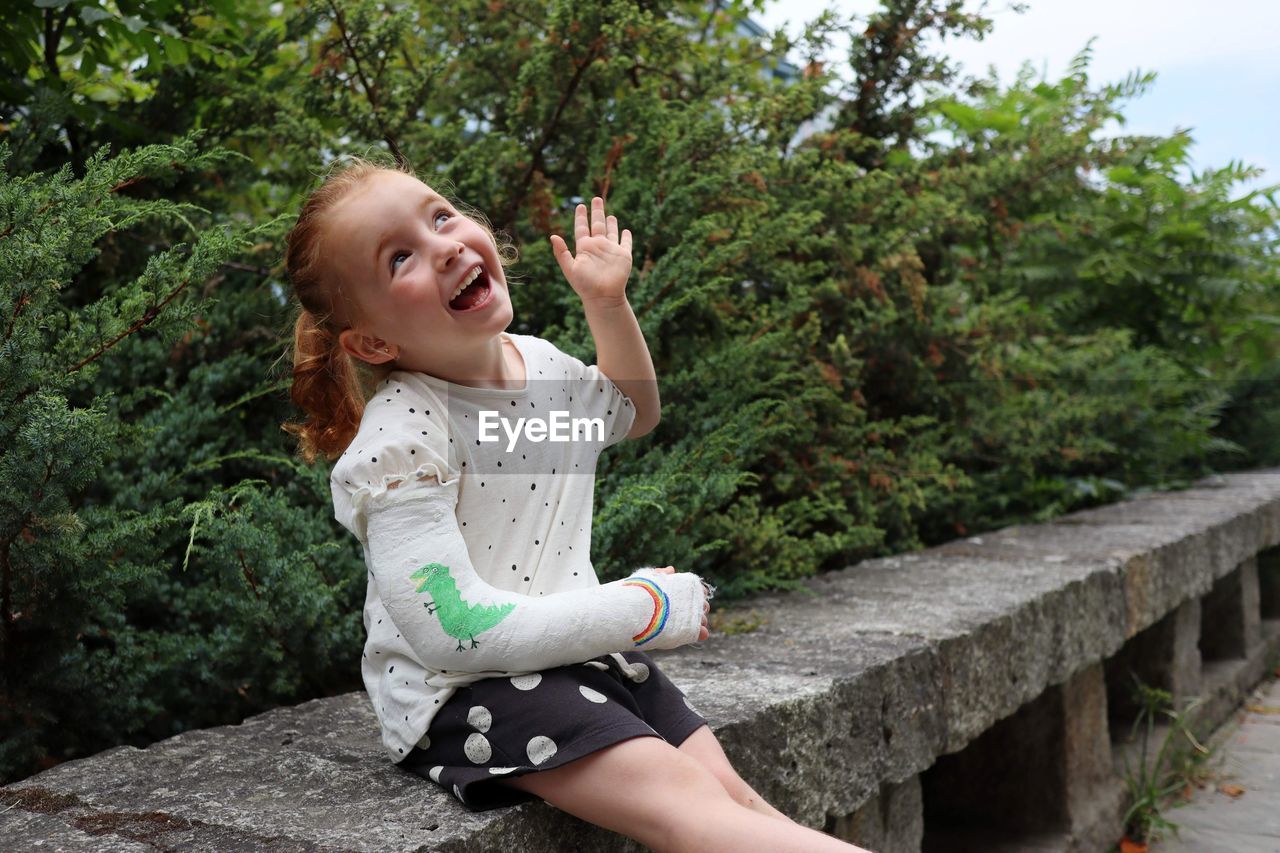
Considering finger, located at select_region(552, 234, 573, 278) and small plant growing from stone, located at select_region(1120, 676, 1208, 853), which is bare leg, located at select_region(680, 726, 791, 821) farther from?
small plant growing from stone, located at select_region(1120, 676, 1208, 853)

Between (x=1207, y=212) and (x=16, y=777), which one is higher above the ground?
(x=1207, y=212)

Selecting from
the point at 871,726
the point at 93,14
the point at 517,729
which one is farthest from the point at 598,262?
the point at 93,14

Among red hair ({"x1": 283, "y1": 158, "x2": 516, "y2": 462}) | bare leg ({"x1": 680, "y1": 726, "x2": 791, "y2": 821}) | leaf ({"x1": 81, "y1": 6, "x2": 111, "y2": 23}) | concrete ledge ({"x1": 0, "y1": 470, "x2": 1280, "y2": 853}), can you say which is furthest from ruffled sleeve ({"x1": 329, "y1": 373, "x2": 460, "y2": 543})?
leaf ({"x1": 81, "y1": 6, "x2": 111, "y2": 23})

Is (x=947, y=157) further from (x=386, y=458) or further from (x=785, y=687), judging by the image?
(x=386, y=458)

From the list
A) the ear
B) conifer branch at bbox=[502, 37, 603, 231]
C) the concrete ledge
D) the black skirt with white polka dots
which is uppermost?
conifer branch at bbox=[502, 37, 603, 231]

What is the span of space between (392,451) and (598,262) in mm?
485

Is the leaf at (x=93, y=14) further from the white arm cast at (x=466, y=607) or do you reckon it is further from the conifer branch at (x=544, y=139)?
the white arm cast at (x=466, y=607)

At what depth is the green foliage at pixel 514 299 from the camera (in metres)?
1.89

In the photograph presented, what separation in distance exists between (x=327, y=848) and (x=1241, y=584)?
483 centimetres

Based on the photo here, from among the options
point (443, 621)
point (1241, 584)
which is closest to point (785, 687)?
point (443, 621)

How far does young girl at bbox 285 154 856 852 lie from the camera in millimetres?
1431

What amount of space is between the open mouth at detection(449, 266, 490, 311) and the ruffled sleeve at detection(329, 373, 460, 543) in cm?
13

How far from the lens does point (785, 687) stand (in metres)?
2.02

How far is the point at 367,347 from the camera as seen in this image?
163cm
